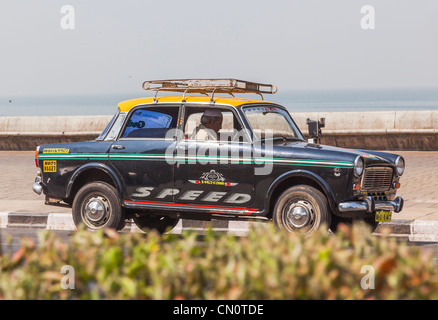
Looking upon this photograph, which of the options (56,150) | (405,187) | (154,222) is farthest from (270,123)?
(405,187)

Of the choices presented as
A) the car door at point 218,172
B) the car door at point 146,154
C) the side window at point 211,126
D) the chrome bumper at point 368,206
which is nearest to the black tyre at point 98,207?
the car door at point 146,154

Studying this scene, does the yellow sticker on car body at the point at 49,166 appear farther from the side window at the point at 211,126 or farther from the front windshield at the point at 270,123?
the front windshield at the point at 270,123

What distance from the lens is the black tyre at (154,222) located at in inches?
418

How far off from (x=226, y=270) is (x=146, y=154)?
6.28m

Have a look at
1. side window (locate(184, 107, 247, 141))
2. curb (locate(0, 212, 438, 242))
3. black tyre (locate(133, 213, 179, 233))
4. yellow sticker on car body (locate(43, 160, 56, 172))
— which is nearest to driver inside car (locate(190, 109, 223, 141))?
side window (locate(184, 107, 247, 141))

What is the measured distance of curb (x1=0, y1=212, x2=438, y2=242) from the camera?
33.5ft

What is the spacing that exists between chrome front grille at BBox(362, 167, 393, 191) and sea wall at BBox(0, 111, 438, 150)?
11.9m

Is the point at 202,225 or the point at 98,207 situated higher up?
the point at 98,207

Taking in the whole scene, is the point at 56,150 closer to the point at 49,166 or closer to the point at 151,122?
the point at 49,166

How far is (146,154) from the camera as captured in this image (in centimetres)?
966

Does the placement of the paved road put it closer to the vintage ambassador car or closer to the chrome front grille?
the chrome front grille

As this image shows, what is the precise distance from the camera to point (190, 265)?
11.6ft

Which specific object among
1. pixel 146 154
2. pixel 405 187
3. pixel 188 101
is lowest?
pixel 405 187

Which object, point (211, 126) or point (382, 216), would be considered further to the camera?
point (211, 126)
